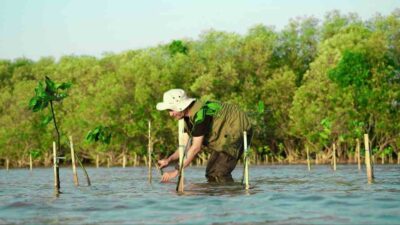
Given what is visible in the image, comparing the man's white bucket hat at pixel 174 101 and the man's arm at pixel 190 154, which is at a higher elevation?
the man's white bucket hat at pixel 174 101

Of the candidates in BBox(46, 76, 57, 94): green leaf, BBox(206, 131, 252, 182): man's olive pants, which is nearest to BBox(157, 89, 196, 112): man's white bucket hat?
BBox(206, 131, 252, 182): man's olive pants

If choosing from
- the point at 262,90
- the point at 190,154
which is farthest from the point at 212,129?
the point at 262,90

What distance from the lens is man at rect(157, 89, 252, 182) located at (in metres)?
11.6

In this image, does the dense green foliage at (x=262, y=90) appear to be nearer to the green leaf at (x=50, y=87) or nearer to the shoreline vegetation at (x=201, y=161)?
the shoreline vegetation at (x=201, y=161)

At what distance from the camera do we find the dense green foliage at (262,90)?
1909 inches

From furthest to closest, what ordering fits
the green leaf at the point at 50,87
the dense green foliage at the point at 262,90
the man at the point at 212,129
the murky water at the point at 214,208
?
the dense green foliage at the point at 262,90 → the green leaf at the point at 50,87 → the man at the point at 212,129 → the murky water at the point at 214,208

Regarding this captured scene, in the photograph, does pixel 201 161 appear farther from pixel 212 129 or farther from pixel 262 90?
pixel 212 129

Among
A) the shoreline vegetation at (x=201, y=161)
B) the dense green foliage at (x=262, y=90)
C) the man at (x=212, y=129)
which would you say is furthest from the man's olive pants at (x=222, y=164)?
the shoreline vegetation at (x=201, y=161)

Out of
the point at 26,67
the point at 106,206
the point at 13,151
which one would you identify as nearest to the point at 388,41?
the point at 13,151

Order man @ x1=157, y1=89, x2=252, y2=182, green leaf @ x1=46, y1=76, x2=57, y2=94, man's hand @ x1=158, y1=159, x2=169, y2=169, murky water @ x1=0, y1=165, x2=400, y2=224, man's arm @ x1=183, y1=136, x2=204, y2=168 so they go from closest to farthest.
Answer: murky water @ x1=0, y1=165, x2=400, y2=224 → man's arm @ x1=183, y1=136, x2=204, y2=168 → man @ x1=157, y1=89, x2=252, y2=182 → man's hand @ x1=158, y1=159, x2=169, y2=169 → green leaf @ x1=46, y1=76, x2=57, y2=94

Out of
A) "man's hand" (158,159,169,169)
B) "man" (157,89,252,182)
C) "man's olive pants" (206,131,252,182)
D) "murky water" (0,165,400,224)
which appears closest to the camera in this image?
"murky water" (0,165,400,224)

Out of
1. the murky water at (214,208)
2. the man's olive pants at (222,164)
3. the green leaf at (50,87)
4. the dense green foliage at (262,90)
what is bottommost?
the murky water at (214,208)

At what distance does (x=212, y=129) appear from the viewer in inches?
505

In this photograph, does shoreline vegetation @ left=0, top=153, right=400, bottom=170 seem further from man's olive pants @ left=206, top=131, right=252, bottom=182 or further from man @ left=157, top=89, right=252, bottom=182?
man @ left=157, top=89, right=252, bottom=182
